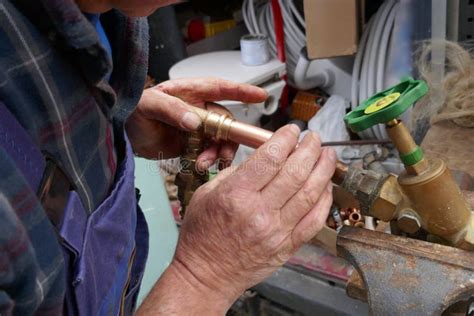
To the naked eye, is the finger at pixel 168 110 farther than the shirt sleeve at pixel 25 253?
Yes

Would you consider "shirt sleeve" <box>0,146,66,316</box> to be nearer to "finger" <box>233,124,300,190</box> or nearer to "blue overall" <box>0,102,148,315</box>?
"blue overall" <box>0,102,148,315</box>

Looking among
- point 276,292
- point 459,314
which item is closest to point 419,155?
point 459,314

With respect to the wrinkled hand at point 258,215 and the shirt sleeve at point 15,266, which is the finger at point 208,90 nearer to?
the wrinkled hand at point 258,215

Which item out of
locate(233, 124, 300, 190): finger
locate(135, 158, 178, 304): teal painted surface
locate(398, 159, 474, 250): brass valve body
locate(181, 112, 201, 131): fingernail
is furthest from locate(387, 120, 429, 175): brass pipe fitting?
locate(135, 158, 178, 304): teal painted surface

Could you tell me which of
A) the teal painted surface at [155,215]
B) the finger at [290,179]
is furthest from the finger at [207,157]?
the teal painted surface at [155,215]

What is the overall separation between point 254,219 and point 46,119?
23 centimetres

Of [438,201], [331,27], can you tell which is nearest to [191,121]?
[438,201]

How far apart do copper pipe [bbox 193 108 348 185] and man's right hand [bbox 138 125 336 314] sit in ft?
0.30

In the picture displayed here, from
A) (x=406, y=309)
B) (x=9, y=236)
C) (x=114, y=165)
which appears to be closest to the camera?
(x=9, y=236)

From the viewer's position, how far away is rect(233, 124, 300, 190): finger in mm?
500

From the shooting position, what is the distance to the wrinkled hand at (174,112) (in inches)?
28.0

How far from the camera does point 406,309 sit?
1.52 ft

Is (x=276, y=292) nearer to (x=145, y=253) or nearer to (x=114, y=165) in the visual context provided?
(x=145, y=253)

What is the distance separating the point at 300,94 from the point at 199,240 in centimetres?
109
